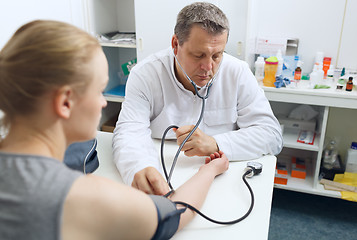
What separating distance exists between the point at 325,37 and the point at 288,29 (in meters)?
0.24

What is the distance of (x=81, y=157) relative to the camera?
1064 millimetres

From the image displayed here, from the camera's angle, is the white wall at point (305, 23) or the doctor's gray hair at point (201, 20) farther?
the white wall at point (305, 23)

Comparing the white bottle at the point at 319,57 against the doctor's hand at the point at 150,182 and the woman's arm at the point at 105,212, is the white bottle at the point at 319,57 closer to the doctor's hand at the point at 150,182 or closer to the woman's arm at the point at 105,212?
the doctor's hand at the point at 150,182

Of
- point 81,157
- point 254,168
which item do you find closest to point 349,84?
point 254,168

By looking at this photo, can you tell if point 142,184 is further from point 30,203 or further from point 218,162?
point 30,203

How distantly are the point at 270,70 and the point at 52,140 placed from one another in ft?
5.33

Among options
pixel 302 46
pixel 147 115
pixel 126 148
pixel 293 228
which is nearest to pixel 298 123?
pixel 302 46

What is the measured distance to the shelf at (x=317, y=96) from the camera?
1852 mm

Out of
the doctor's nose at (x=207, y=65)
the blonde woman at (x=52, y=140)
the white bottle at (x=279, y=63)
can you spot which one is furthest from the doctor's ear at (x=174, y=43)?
the white bottle at (x=279, y=63)

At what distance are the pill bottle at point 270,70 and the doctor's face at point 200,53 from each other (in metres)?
0.80

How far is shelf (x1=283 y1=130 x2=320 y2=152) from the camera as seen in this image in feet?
6.61

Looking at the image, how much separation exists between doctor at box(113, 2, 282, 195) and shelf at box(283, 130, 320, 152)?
0.73 metres

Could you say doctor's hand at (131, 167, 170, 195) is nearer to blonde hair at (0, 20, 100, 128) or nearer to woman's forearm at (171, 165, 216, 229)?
woman's forearm at (171, 165, 216, 229)

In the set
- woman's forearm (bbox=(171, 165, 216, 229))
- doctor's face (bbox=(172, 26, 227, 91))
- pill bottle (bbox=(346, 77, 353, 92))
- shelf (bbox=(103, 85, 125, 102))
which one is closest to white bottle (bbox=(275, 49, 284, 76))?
pill bottle (bbox=(346, 77, 353, 92))
